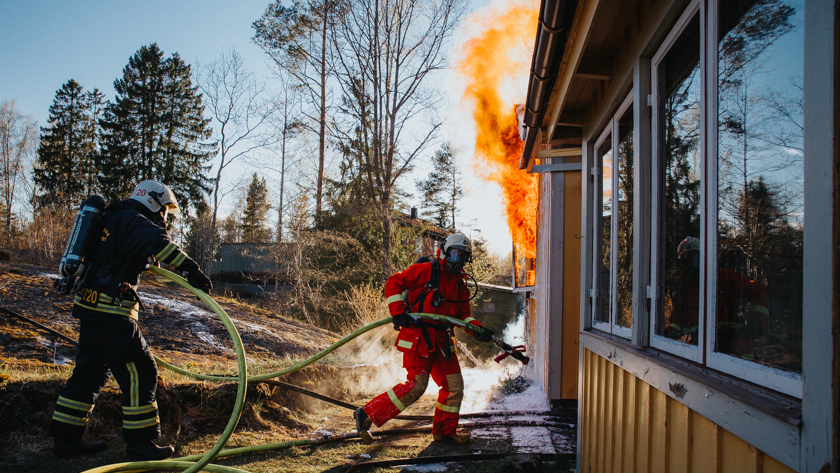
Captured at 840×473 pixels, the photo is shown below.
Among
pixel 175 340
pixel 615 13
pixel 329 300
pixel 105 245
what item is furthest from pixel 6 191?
pixel 615 13

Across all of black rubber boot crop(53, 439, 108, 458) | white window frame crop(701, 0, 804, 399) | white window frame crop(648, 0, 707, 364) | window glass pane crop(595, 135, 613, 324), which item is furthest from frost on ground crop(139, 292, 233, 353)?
white window frame crop(701, 0, 804, 399)

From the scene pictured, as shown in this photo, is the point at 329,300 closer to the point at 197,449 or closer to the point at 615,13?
the point at 197,449

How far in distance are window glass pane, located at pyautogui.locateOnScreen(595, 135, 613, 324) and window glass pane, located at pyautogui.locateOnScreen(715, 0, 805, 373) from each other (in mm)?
1747

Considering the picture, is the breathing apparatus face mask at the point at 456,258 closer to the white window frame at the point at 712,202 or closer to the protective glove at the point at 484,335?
the protective glove at the point at 484,335

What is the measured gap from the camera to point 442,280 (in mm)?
5090

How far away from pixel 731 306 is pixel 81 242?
4284mm

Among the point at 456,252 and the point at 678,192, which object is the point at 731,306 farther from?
the point at 456,252

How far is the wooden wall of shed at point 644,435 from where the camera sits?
150 centimetres

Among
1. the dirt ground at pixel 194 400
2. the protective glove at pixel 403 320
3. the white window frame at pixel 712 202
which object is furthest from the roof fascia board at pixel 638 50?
the dirt ground at pixel 194 400

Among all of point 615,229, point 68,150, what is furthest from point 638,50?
point 68,150

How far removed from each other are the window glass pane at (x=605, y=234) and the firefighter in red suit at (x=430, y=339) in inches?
56.2

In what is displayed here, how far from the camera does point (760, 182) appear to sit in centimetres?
142

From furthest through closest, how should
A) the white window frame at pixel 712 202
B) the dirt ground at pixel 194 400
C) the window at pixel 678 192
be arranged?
1. the dirt ground at pixel 194 400
2. the window at pixel 678 192
3. the white window frame at pixel 712 202

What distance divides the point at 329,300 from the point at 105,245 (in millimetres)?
12575
